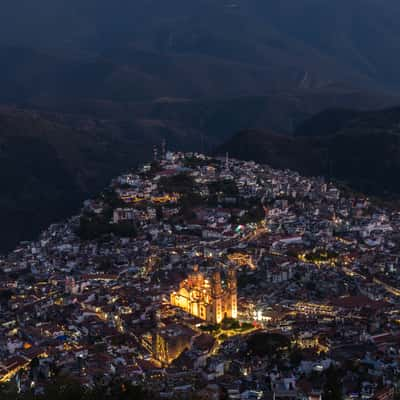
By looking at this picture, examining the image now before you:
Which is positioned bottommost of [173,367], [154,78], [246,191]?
[173,367]

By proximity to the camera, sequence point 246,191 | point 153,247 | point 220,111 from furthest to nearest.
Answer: point 220,111
point 246,191
point 153,247

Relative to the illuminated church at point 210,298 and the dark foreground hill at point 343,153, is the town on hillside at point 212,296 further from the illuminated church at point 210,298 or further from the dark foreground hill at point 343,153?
the dark foreground hill at point 343,153

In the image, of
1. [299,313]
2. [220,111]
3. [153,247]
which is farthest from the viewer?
[220,111]

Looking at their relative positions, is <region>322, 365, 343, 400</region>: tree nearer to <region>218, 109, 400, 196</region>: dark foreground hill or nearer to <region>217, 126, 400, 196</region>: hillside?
<region>218, 109, 400, 196</region>: dark foreground hill

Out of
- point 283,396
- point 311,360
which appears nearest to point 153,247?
point 311,360

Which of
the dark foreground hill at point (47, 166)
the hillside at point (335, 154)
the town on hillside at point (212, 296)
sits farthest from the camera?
the hillside at point (335, 154)

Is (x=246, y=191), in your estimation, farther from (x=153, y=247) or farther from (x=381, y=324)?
(x=381, y=324)

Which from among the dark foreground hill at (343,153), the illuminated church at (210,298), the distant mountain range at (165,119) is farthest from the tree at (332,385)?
the dark foreground hill at (343,153)

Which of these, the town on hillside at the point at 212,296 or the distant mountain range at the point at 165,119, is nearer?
the town on hillside at the point at 212,296
